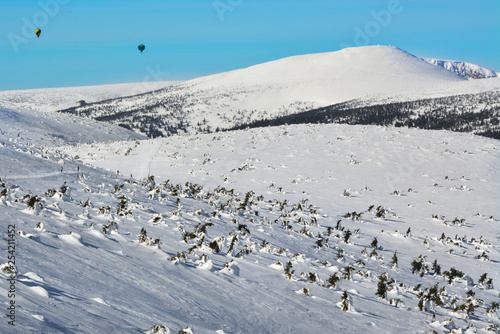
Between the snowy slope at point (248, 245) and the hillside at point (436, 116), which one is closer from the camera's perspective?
the snowy slope at point (248, 245)

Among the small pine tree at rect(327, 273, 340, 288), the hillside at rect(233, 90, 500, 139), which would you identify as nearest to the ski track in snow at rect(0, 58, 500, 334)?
the small pine tree at rect(327, 273, 340, 288)

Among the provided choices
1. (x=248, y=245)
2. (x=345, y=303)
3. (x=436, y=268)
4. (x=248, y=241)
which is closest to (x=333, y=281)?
(x=345, y=303)

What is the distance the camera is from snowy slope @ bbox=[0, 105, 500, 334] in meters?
5.70

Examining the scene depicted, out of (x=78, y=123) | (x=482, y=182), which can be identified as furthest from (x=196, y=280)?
(x=78, y=123)

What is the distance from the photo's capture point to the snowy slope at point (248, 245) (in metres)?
5.70

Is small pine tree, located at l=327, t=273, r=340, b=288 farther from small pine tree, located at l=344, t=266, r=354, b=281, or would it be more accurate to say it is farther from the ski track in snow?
small pine tree, located at l=344, t=266, r=354, b=281

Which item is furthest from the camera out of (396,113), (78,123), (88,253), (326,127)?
(396,113)

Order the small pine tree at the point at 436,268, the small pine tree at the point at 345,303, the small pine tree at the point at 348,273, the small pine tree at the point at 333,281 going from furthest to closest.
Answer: the small pine tree at the point at 436,268, the small pine tree at the point at 348,273, the small pine tree at the point at 333,281, the small pine tree at the point at 345,303

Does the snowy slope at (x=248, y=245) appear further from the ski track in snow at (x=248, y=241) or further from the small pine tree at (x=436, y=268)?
the small pine tree at (x=436, y=268)

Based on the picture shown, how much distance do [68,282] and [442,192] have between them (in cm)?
2137

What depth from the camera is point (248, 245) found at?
10.3 m

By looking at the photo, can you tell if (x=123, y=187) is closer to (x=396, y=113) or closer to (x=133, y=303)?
(x=133, y=303)

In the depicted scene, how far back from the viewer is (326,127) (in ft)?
128

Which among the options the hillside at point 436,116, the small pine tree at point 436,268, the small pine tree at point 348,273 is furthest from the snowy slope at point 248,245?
the hillside at point 436,116
